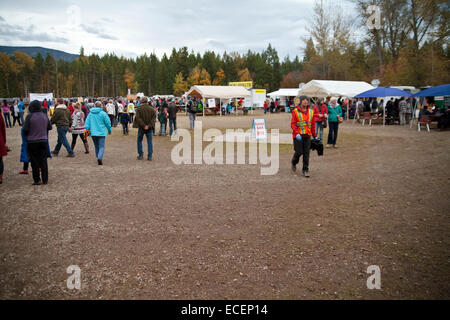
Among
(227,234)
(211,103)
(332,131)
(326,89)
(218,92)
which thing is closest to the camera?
(227,234)

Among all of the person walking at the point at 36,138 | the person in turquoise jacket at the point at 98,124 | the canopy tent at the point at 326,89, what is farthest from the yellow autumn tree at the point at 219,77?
the person walking at the point at 36,138

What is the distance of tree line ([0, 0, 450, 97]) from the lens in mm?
30931

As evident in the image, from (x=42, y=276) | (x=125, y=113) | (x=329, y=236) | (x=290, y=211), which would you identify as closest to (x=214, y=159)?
(x=290, y=211)

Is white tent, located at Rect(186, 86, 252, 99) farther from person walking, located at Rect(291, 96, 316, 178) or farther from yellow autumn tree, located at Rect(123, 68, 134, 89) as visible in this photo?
yellow autumn tree, located at Rect(123, 68, 134, 89)

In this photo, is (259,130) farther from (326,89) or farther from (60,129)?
(326,89)

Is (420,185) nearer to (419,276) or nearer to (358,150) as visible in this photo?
Answer: (419,276)

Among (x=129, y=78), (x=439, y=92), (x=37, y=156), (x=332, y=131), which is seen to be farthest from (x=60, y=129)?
(x=129, y=78)

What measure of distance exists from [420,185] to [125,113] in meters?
14.9

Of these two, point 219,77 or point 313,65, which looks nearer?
point 313,65

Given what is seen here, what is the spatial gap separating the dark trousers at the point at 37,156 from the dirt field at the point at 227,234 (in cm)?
36

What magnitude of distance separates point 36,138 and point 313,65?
160ft

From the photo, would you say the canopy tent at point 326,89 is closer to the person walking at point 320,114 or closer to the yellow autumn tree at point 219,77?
the person walking at point 320,114

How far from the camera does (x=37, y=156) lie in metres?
7.06

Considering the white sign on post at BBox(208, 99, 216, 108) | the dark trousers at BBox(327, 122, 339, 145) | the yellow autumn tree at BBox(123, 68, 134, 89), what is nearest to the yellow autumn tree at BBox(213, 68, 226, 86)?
the yellow autumn tree at BBox(123, 68, 134, 89)
